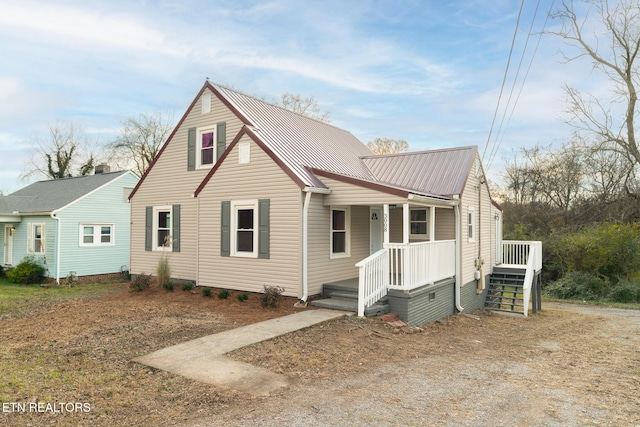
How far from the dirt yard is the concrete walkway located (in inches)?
8.1

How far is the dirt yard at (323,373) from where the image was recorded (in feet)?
15.1

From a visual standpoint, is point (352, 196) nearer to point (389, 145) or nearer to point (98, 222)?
point (98, 222)

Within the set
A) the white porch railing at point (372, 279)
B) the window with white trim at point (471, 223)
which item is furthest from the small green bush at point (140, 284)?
the window with white trim at point (471, 223)

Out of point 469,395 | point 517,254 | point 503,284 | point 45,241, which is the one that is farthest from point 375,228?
point 45,241

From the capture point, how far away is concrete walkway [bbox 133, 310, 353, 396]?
5449 millimetres

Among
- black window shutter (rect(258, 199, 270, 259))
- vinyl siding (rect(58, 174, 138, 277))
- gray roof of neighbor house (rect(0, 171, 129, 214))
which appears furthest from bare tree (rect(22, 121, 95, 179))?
black window shutter (rect(258, 199, 270, 259))

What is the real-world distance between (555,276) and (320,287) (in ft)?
57.0

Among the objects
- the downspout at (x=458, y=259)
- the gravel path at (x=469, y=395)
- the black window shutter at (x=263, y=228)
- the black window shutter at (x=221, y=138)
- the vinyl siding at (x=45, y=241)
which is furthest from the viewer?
the vinyl siding at (x=45, y=241)

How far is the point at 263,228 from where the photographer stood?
10852 mm

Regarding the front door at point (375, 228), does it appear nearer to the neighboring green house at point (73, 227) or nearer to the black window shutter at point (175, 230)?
the black window shutter at point (175, 230)

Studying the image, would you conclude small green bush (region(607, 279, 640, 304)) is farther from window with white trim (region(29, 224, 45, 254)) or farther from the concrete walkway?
window with white trim (region(29, 224, 45, 254))

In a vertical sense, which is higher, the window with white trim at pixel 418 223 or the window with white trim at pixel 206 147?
the window with white trim at pixel 206 147

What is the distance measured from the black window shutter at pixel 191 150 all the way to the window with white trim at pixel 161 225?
164 centimetres

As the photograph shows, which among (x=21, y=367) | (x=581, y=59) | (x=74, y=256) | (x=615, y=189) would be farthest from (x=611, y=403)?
(x=615, y=189)
